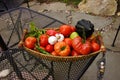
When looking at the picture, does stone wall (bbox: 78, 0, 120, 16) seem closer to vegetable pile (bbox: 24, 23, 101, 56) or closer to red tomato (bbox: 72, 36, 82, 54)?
vegetable pile (bbox: 24, 23, 101, 56)

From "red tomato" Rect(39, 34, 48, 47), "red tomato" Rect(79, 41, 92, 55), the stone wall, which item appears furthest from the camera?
the stone wall

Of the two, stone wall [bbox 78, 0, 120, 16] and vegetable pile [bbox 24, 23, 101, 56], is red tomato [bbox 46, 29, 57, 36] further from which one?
stone wall [bbox 78, 0, 120, 16]

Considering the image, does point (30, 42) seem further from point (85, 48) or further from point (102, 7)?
point (102, 7)

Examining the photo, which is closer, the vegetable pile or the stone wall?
the vegetable pile

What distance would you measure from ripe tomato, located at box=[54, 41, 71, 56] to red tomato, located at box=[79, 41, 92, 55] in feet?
0.31

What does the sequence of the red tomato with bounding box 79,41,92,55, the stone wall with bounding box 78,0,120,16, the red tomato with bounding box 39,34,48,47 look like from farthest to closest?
the stone wall with bounding box 78,0,120,16
the red tomato with bounding box 39,34,48,47
the red tomato with bounding box 79,41,92,55

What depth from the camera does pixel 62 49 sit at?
4.69 feet

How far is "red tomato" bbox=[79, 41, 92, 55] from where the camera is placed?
1397 millimetres

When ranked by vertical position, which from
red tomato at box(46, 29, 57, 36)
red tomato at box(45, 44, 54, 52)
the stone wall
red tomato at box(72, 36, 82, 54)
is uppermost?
red tomato at box(46, 29, 57, 36)

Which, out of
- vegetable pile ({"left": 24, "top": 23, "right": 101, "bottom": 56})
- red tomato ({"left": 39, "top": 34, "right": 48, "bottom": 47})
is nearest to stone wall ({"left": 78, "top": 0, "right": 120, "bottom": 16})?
vegetable pile ({"left": 24, "top": 23, "right": 101, "bottom": 56})

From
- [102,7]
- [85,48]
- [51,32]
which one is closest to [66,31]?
[51,32]

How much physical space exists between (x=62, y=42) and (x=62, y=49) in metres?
0.06

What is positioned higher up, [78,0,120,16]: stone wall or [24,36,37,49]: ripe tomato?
[24,36,37,49]: ripe tomato

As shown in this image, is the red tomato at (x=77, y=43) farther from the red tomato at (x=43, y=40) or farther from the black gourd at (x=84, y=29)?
the red tomato at (x=43, y=40)
